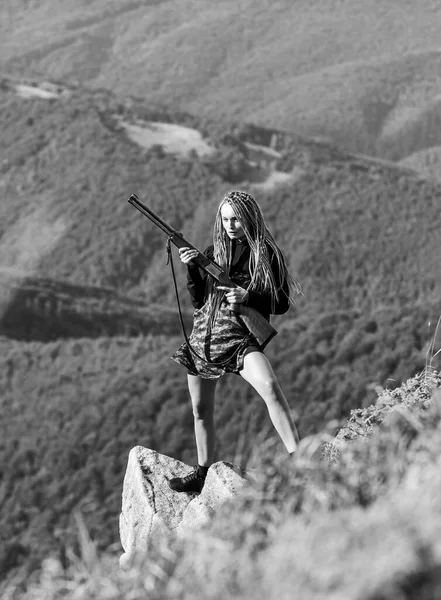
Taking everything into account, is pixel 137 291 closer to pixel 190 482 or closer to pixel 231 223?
pixel 190 482

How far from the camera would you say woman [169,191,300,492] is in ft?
19.4

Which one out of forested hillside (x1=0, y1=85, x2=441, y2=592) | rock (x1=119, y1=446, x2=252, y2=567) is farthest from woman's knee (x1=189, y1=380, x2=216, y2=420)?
forested hillside (x1=0, y1=85, x2=441, y2=592)

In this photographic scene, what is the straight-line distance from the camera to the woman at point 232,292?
590cm

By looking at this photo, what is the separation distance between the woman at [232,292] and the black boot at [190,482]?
32 cm

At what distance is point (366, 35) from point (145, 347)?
154568mm

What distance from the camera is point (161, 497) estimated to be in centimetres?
643

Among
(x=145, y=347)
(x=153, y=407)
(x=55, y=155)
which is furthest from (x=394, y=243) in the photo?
(x=153, y=407)

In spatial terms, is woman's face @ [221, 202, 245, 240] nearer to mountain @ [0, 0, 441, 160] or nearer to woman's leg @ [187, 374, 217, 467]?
woman's leg @ [187, 374, 217, 467]

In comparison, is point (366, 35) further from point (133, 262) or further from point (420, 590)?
point (420, 590)

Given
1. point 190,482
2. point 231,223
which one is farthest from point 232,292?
point 190,482

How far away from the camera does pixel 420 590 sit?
279 centimetres

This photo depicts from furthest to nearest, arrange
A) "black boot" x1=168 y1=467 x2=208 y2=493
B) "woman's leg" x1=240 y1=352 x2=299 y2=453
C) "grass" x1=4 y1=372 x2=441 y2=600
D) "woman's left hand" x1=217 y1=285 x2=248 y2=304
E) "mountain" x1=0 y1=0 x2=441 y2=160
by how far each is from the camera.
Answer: "mountain" x1=0 y1=0 x2=441 y2=160, "black boot" x1=168 y1=467 x2=208 y2=493, "woman's left hand" x1=217 y1=285 x2=248 y2=304, "woman's leg" x1=240 y1=352 x2=299 y2=453, "grass" x1=4 y1=372 x2=441 y2=600

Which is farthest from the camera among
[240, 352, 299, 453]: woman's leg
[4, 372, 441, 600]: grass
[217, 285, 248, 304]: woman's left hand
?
[217, 285, 248, 304]: woman's left hand

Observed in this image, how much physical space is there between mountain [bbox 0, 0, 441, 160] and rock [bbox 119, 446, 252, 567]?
415 feet
